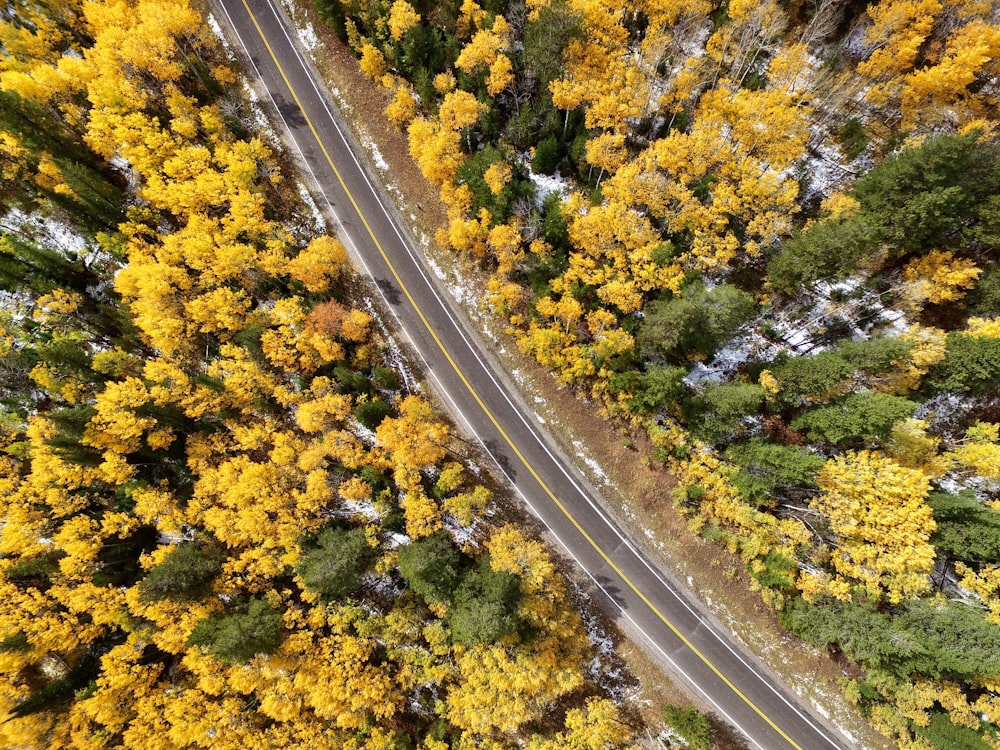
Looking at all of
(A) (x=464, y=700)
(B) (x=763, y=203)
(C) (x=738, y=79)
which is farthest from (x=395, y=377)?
(C) (x=738, y=79)

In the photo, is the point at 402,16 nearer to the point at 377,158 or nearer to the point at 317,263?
the point at 377,158

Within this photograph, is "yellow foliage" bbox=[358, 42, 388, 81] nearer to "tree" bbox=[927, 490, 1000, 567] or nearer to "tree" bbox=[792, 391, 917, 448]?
"tree" bbox=[792, 391, 917, 448]

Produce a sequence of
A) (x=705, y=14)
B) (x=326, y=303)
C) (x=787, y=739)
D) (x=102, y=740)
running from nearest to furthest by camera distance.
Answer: (x=102, y=740)
(x=787, y=739)
(x=705, y=14)
(x=326, y=303)

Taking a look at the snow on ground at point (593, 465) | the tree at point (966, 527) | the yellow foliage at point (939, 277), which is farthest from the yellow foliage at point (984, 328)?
the snow on ground at point (593, 465)

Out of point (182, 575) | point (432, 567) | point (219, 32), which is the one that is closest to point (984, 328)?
point (432, 567)

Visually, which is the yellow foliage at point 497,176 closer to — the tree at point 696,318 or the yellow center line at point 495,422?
the yellow center line at point 495,422

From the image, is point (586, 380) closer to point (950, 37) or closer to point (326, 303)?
point (326, 303)
